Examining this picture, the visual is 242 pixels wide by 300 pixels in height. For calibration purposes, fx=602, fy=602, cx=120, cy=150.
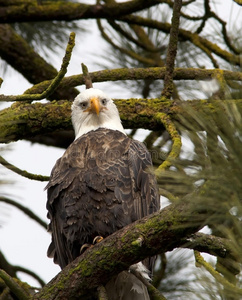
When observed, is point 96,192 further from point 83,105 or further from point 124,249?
point 83,105

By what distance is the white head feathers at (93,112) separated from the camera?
4.82m

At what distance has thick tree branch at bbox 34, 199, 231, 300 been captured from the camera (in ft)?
8.09

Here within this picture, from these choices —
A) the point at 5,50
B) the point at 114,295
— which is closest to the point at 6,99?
the point at 114,295

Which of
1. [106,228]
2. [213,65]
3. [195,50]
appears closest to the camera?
[106,228]

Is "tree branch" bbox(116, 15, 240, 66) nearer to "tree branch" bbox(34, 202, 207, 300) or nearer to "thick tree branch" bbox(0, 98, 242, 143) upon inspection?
"thick tree branch" bbox(0, 98, 242, 143)

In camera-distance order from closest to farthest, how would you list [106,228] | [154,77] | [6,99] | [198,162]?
[198,162]
[6,99]
[106,228]
[154,77]

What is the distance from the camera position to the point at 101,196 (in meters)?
4.02

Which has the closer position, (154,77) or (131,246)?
(131,246)

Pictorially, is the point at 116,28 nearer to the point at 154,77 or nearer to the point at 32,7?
the point at 32,7

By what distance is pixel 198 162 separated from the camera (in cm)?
199

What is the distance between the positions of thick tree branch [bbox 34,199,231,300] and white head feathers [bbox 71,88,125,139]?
173 cm

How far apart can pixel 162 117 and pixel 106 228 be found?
2.80 feet

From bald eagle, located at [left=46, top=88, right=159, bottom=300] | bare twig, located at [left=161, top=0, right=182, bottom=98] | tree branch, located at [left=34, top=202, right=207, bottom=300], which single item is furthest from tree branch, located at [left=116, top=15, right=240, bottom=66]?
tree branch, located at [left=34, top=202, right=207, bottom=300]

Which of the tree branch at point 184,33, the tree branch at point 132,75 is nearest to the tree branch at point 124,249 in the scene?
the tree branch at point 132,75
